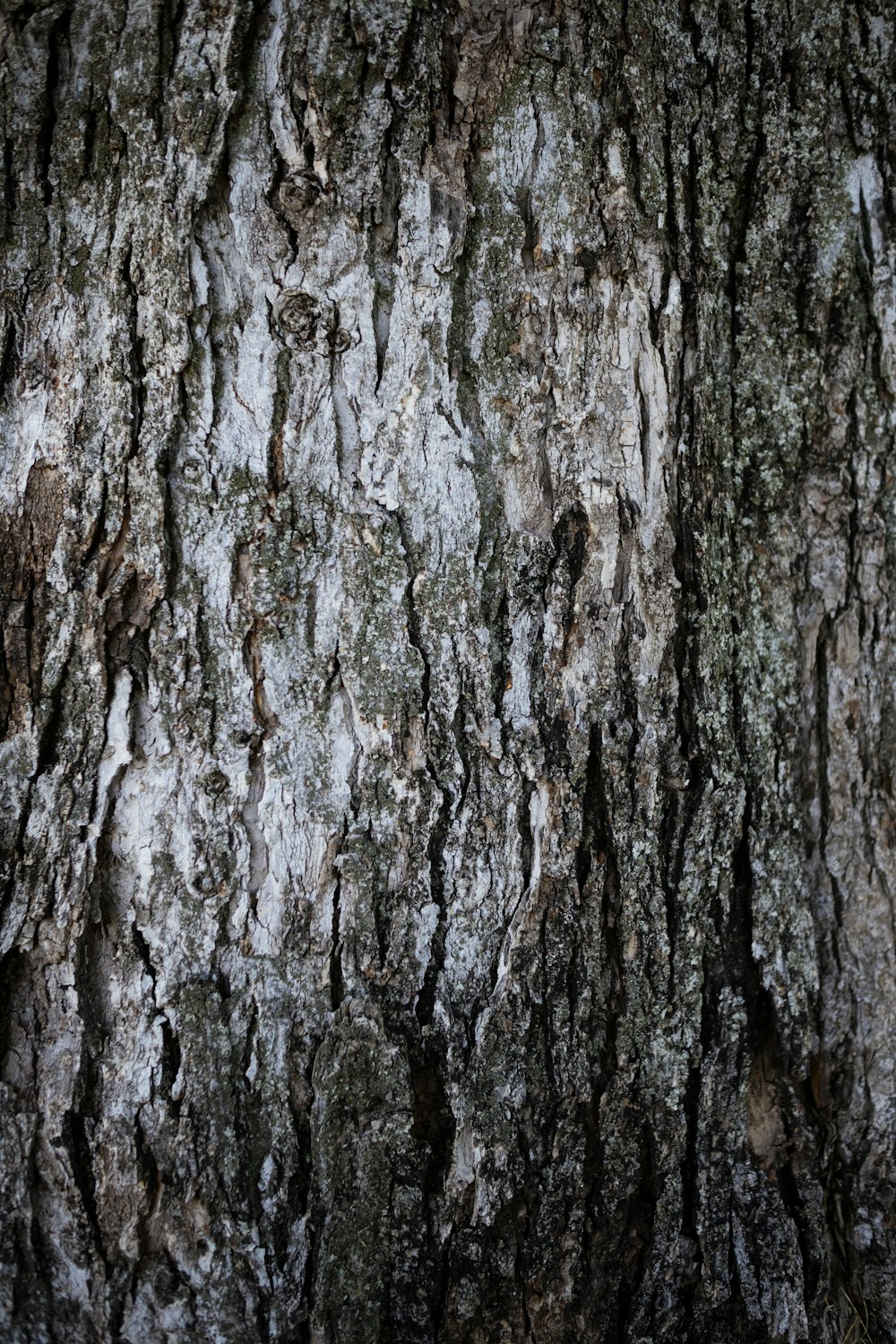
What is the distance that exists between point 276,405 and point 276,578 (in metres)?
0.30

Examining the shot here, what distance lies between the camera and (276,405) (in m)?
1.38

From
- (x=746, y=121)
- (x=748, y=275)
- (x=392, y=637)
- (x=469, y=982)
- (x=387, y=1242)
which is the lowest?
(x=387, y=1242)

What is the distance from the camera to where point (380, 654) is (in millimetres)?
1391

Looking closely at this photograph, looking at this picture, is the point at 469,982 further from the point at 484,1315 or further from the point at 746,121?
the point at 746,121

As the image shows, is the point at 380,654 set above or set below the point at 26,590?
below

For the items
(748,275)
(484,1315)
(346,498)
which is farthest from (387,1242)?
(748,275)

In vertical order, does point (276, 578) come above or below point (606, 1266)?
above

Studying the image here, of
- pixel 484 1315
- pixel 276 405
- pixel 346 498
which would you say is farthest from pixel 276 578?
pixel 484 1315

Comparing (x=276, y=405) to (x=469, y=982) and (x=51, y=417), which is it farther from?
(x=469, y=982)

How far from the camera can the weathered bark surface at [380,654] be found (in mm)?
1372

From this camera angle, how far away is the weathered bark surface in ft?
4.50

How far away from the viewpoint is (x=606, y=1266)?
1439 millimetres

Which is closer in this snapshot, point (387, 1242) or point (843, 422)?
point (387, 1242)

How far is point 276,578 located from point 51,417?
0.50 meters
